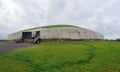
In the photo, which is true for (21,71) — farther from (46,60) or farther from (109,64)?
(109,64)

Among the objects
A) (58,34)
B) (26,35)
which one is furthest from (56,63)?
(26,35)

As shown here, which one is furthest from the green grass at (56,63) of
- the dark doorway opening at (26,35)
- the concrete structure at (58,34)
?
the dark doorway opening at (26,35)

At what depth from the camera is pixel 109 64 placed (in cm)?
2098

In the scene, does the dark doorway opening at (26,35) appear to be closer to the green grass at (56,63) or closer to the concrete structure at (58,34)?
the concrete structure at (58,34)

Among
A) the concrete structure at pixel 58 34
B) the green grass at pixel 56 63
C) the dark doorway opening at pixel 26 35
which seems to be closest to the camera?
the green grass at pixel 56 63

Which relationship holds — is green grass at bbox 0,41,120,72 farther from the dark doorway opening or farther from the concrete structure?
the dark doorway opening

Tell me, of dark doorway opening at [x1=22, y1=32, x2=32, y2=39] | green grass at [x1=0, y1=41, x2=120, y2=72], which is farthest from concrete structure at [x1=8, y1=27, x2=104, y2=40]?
green grass at [x1=0, y1=41, x2=120, y2=72]

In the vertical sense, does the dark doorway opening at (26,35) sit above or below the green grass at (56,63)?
above

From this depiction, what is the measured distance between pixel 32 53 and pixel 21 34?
30.2 meters

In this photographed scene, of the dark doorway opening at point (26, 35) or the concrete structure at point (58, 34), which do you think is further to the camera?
the dark doorway opening at point (26, 35)

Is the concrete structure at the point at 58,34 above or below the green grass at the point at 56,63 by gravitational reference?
above

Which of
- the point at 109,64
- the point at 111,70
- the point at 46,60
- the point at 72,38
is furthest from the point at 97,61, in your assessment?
the point at 72,38

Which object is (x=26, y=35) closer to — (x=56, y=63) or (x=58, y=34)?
(x=58, y=34)

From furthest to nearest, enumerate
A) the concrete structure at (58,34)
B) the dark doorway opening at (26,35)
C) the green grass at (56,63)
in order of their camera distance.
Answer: the dark doorway opening at (26,35) → the concrete structure at (58,34) → the green grass at (56,63)
